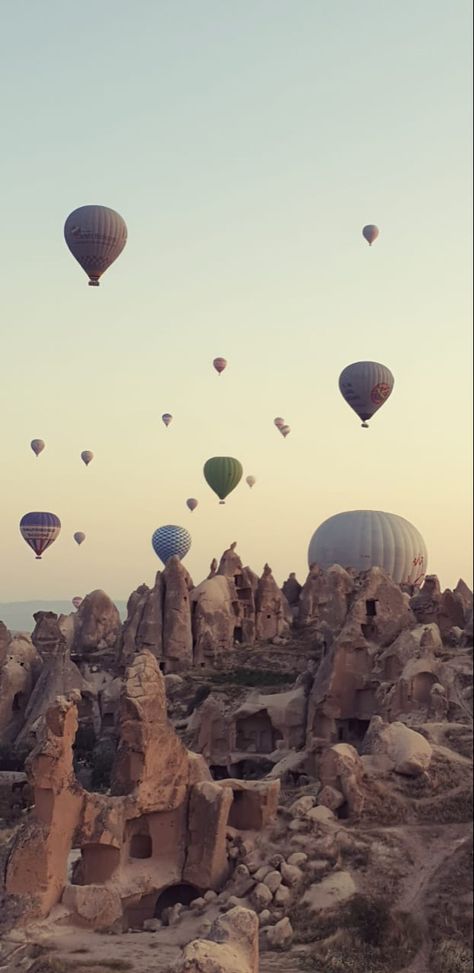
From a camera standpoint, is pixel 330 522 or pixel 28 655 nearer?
pixel 28 655

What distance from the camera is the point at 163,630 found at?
55.7 m

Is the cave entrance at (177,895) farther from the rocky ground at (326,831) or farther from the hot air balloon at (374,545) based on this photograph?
the hot air balloon at (374,545)

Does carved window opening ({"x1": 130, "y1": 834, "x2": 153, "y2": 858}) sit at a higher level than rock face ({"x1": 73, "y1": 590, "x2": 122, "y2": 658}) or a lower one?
lower

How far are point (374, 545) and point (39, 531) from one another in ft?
85.2

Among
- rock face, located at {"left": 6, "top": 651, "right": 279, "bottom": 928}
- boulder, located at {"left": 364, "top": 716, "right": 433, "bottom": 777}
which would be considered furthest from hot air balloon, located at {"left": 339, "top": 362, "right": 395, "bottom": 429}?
rock face, located at {"left": 6, "top": 651, "right": 279, "bottom": 928}

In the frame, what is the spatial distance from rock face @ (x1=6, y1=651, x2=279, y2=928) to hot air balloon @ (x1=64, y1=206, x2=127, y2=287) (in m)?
26.6

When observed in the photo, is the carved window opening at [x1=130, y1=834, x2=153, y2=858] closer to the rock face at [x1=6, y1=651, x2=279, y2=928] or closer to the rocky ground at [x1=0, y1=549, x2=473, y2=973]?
the rock face at [x1=6, y1=651, x2=279, y2=928]

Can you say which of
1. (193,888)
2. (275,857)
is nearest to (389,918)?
(275,857)

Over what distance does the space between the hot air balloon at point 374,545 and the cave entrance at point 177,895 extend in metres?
53.8

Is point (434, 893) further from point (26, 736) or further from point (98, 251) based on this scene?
point (98, 251)

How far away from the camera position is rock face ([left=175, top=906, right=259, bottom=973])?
41.8 feet

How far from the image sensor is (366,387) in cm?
6122

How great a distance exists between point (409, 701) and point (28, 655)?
75.5 feet

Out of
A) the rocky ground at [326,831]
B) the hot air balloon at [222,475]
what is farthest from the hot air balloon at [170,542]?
the rocky ground at [326,831]
